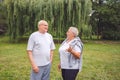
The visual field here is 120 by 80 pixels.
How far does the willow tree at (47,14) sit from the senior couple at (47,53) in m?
13.9

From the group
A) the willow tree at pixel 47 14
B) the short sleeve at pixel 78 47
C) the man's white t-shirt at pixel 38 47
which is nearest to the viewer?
the short sleeve at pixel 78 47

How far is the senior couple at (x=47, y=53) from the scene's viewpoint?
5051 mm

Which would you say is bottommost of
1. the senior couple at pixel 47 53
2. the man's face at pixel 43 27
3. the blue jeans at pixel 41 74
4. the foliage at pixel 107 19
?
the foliage at pixel 107 19

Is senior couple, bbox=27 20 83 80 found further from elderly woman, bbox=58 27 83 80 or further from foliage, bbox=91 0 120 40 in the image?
foliage, bbox=91 0 120 40

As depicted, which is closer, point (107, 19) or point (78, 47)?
point (78, 47)

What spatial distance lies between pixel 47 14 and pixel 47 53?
1411cm

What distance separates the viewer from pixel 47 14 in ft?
63.0

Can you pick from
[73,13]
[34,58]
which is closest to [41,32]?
[34,58]

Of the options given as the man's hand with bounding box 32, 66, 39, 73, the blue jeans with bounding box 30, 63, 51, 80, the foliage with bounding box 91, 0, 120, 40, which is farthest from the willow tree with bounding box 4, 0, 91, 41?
the man's hand with bounding box 32, 66, 39, 73

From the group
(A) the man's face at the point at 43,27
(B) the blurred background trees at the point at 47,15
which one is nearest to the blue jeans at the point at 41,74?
(A) the man's face at the point at 43,27

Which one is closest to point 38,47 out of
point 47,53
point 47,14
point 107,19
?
point 47,53

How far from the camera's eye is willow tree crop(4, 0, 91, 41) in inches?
757

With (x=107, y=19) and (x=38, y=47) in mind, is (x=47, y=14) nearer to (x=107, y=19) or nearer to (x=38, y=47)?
(x=107, y=19)

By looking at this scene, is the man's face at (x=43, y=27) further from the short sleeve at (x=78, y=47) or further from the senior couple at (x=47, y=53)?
the short sleeve at (x=78, y=47)
